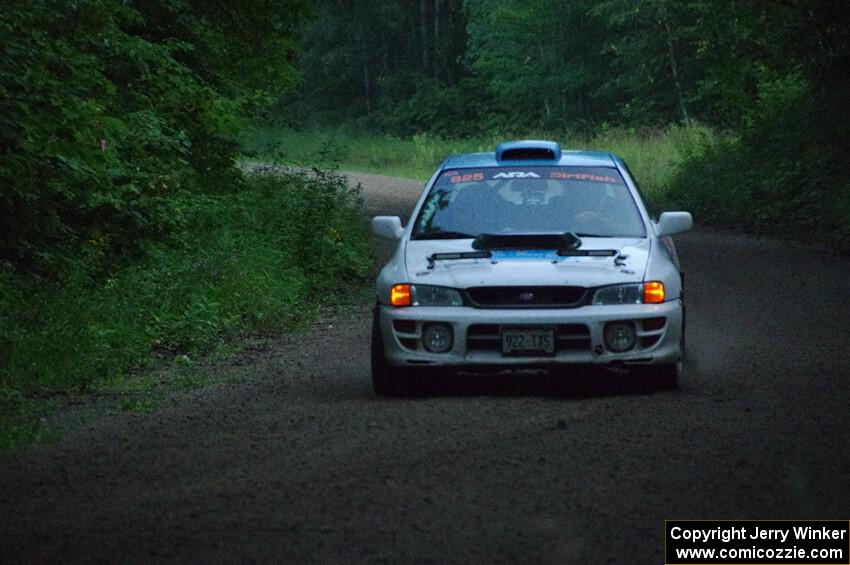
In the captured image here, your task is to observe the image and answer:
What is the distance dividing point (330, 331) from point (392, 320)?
16.5 feet

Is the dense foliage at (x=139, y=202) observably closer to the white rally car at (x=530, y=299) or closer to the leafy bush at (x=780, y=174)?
the white rally car at (x=530, y=299)

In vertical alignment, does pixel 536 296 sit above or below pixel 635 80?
below

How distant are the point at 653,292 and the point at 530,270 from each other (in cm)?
80

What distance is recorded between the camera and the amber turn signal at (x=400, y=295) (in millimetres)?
10656

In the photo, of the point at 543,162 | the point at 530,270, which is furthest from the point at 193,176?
the point at 530,270

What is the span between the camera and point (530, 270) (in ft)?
34.3

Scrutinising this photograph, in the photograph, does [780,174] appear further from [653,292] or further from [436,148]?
[436,148]

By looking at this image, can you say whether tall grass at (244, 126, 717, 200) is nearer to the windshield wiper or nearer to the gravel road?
the windshield wiper

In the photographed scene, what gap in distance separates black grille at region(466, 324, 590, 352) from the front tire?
638mm

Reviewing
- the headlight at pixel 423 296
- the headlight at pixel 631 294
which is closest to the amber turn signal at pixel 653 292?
the headlight at pixel 631 294

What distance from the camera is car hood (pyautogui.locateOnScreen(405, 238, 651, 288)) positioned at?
1042 cm

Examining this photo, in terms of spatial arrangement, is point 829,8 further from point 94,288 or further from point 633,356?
point 633,356

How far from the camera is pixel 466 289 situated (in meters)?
10.5

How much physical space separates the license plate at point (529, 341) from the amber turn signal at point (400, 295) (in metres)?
0.71
